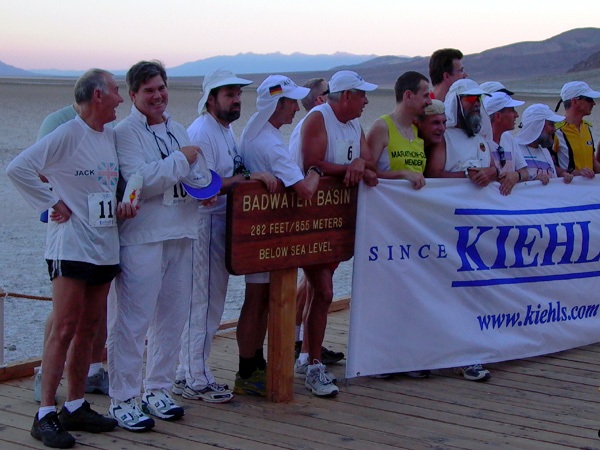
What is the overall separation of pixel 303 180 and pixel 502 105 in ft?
6.68

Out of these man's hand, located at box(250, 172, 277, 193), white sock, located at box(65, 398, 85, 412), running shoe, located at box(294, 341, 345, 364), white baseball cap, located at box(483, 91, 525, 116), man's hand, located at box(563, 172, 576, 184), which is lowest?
running shoe, located at box(294, 341, 345, 364)

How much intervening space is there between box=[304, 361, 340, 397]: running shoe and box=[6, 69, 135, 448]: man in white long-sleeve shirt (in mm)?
1533

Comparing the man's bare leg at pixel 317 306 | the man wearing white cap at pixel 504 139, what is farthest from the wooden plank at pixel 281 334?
the man wearing white cap at pixel 504 139

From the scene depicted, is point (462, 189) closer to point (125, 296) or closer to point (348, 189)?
point (348, 189)

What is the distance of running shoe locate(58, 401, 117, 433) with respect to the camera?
4723 mm

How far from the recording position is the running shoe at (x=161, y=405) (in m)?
4.96

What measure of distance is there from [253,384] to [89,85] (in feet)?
6.82

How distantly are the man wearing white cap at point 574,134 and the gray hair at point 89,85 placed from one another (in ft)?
13.7

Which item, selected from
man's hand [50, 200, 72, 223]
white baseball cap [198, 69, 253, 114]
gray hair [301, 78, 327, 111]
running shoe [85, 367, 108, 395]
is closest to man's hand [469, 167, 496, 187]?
gray hair [301, 78, 327, 111]

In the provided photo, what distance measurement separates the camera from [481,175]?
6.24 m

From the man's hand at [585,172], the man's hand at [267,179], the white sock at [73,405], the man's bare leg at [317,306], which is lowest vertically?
the white sock at [73,405]

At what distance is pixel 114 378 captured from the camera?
4.86 m

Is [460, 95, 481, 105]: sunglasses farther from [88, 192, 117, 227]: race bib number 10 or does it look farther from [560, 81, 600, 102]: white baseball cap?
[88, 192, 117, 227]: race bib number 10

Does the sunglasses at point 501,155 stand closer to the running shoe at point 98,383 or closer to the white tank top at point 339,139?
the white tank top at point 339,139
